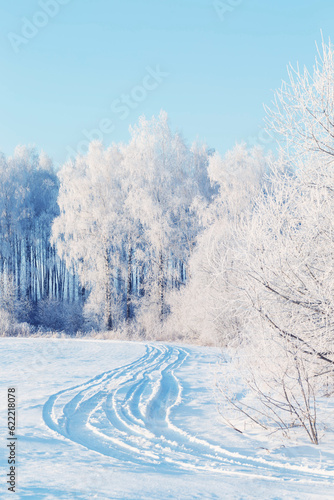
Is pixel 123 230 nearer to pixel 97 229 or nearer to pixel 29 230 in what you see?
pixel 97 229

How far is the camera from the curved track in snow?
395cm

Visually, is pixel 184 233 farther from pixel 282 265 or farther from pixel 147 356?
pixel 282 265

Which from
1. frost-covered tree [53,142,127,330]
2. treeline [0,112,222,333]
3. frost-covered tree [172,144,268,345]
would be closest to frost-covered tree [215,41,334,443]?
frost-covered tree [172,144,268,345]

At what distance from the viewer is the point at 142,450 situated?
14.2 ft

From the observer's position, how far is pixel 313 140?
15.8ft

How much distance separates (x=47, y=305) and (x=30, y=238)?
7.16 metres

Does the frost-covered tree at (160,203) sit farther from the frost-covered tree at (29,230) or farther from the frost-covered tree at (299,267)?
the frost-covered tree at (299,267)

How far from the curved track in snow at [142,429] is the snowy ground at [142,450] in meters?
0.01

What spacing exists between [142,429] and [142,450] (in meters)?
0.80

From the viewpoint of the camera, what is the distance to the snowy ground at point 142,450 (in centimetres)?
341

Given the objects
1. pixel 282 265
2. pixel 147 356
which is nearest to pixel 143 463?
pixel 282 265

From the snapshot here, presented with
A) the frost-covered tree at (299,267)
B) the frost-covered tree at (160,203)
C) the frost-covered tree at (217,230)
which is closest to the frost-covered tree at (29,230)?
the frost-covered tree at (160,203)

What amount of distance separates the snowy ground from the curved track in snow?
0.01m

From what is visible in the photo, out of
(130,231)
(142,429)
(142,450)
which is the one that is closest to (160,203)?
(130,231)
